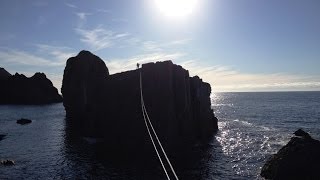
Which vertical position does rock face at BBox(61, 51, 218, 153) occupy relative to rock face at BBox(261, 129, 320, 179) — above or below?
above

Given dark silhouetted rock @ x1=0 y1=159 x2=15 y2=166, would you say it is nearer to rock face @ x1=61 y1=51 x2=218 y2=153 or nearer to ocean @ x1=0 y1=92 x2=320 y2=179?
ocean @ x1=0 y1=92 x2=320 y2=179

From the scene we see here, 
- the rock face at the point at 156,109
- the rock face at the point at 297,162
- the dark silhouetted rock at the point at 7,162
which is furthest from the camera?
the rock face at the point at 156,109

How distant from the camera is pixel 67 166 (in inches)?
1789

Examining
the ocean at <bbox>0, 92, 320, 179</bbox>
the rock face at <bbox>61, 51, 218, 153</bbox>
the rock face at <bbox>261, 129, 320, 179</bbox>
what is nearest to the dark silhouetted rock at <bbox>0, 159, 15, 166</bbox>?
the ocean at <bbox>0, 92, 320, 179</bbox>

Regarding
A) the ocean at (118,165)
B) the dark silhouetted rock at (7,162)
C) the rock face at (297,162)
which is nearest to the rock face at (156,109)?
the ocean at (118,165)

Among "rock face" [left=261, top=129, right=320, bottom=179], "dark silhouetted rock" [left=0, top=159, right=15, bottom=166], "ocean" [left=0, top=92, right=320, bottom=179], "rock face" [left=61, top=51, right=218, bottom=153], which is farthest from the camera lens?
"rock face" [left=61, top=51, right=218, bottom=153]

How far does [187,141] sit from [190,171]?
18280 mm

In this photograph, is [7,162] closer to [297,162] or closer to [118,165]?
[118,165]

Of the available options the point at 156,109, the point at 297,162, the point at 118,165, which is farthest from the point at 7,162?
the point at 297,162

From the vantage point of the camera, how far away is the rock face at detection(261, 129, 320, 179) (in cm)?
3522

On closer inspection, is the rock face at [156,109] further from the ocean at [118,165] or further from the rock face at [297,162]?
the rock face at [297,162]

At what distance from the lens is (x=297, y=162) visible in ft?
118

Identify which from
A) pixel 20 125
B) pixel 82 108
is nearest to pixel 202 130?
pixel 82 108

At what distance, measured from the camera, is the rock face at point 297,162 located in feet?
116
